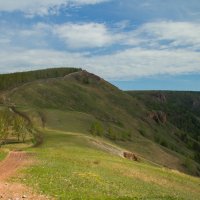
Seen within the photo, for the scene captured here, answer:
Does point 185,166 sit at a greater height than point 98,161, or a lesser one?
lesser

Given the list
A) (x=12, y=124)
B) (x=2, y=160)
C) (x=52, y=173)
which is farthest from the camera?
(x=12, y=124)

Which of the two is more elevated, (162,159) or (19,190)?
(19,190)

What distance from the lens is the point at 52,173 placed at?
37.8 m

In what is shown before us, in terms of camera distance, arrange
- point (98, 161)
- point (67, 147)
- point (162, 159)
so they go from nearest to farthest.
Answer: point (98, 161) → point (67, 147) → point (162, 159)

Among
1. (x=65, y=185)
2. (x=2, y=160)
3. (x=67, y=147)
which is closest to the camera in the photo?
(x=65, y=185)

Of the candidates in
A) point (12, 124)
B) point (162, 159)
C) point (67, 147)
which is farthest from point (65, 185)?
point (162, 159)

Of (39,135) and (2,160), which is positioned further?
(39,135)

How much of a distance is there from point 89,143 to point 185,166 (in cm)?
8370

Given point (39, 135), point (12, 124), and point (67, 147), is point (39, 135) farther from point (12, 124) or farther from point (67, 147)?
point (67, 147)

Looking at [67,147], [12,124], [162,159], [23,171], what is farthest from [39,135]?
[23,171]

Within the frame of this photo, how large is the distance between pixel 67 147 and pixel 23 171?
3569cm

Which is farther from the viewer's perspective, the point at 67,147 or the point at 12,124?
the point at 12,124

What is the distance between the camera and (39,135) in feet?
357

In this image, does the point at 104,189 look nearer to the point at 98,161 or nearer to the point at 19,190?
the point at 19,190
